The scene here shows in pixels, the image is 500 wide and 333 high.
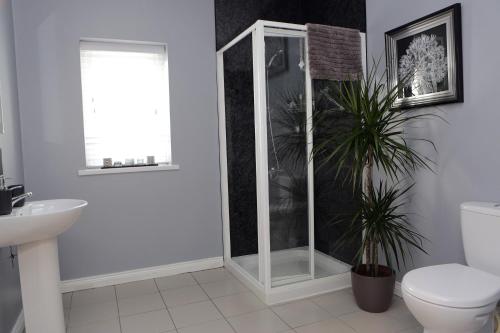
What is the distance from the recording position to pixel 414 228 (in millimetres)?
2506

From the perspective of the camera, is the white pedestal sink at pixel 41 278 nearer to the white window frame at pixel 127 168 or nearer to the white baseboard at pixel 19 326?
the white baseboard at pixel 19 326

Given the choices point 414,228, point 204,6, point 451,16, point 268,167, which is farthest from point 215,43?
point 414,228

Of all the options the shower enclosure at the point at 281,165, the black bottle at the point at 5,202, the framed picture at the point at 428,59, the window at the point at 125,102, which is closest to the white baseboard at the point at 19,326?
the black bottle at the point at 5,202

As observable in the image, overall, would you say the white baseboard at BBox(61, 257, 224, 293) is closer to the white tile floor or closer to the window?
the white tile floor

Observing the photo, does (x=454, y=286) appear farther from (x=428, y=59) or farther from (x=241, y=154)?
(x=241, y=154)

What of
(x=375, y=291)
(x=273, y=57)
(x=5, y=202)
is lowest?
(x=375, y=291)

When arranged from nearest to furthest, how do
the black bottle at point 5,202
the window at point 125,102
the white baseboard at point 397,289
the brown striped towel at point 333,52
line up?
the black bottle at point 5,202, the brown striped towel at point 333,52, the white baseboard at point 397,289, the window at point 125,102

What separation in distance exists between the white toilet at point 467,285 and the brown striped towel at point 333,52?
120 centimetres

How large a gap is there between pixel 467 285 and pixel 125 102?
272cm

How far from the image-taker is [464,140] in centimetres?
212

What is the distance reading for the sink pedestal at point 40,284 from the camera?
1905 mm

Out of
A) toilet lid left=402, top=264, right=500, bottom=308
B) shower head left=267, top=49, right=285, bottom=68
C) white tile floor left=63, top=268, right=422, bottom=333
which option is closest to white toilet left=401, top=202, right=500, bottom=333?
toilet lid left=402, top=264, right=500, bottom=308

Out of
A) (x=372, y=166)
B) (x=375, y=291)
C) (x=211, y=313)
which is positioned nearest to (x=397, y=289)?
(x=375, y=291)

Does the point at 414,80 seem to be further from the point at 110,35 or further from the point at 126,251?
the point at 126,251
